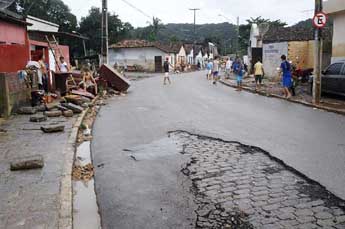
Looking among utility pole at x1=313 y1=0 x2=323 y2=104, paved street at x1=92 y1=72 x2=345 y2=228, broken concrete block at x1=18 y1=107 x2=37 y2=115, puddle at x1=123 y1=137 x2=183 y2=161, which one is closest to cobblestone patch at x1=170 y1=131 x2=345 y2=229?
paved street at x1=92 y1=72 x2=345 y2=228

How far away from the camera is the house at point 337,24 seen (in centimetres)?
1930

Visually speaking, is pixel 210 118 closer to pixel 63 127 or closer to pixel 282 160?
pixel 63 127

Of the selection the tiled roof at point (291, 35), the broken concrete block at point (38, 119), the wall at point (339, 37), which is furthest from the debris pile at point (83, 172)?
the tiled roof at point (291, 35)

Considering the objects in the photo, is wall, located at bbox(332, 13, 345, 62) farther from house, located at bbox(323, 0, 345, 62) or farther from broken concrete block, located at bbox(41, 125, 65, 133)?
broken concrete block, located at bbox(41, 125, 65, 133)

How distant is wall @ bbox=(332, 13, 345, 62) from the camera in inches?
778

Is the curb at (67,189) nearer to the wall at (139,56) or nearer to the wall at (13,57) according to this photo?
the wall at (13,57)

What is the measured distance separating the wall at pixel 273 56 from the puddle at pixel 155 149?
2202cm

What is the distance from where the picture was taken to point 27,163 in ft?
23.0

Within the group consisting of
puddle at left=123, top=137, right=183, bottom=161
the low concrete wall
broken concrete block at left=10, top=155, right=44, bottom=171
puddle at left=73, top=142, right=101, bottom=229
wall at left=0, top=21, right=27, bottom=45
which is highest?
wall at left=0, top=21, right=27, bottom=45

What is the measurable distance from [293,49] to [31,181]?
25.1 m

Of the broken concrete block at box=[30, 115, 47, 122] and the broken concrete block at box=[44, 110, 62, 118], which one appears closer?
the broken concrete block at box=[30, 115, 47, 122]

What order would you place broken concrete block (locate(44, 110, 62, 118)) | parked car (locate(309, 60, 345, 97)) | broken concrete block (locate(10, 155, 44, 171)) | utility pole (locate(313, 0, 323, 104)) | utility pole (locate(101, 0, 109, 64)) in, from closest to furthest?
broken concrete block (locate(10, 155, 44, 171)) → broken concrete block (locate(44, 110, 62, 118)) → utility pole (locate(313, 0, 323, 104)) → parked car (locate(309, 60, 345, 97)) → utility pole (locate(101, 0, 109, 64))

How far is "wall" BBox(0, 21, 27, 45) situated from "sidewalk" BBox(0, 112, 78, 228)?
7395 mm

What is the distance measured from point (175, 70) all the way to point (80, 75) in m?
40.6
